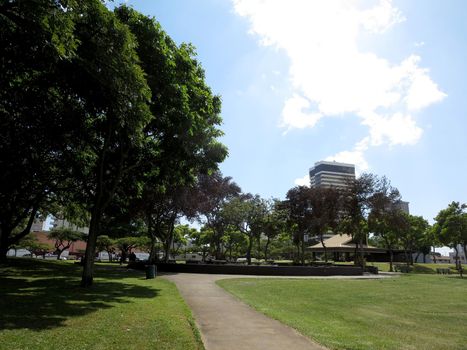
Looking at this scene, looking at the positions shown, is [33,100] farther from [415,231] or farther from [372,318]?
[415,231]

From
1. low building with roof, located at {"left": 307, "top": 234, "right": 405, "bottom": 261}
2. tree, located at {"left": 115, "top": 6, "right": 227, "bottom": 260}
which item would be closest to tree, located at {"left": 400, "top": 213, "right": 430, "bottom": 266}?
low building with roof, located at {"left": 307, "top": 234, "right": 405, "bottom": 261}

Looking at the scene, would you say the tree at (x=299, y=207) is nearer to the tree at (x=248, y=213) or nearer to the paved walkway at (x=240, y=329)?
the tree at (x=248, y=213)

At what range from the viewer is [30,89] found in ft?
54.3

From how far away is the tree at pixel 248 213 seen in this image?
42.7 m

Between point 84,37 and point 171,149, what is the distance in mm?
8502

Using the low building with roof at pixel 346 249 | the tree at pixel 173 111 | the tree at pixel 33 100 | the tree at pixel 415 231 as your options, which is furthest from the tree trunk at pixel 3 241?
the tree at pixel 415 231

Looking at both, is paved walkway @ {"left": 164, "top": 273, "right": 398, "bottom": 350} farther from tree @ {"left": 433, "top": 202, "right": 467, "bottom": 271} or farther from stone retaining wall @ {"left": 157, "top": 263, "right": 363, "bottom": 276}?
tree @ {"left": 433, "top": 202, "right": 467, "bottom": 271}

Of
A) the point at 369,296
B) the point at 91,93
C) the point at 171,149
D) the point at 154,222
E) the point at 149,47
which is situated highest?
the point at 149,47

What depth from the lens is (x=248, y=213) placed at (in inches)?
1724

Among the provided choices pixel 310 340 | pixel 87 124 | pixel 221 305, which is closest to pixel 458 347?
pixel 310 340

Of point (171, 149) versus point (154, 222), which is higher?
point (171, 149)

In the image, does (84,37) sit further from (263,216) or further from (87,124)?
(263,216)

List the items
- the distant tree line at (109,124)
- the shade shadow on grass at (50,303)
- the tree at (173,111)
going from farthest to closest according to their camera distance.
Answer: the tree at (173,111) → the distant tree line at (109,124) → the shade shadow on grass at (50,303)

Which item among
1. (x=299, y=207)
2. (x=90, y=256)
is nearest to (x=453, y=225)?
(x=299, y=207)
